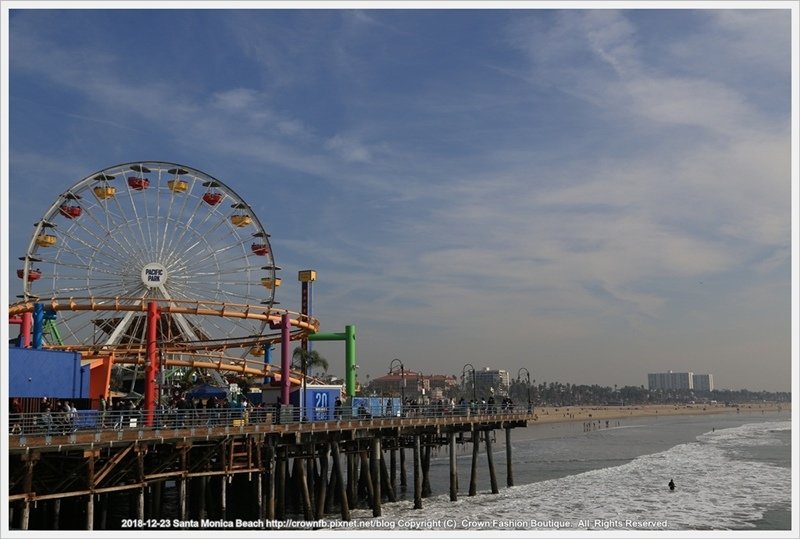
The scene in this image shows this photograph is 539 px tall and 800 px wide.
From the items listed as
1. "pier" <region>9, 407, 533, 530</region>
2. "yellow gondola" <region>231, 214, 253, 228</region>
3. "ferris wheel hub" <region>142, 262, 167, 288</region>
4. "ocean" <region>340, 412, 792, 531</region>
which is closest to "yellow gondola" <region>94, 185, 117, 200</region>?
"ferris wheel hub" <region>142, 262, 167, 288</region>

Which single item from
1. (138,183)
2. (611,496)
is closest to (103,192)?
(138,183)

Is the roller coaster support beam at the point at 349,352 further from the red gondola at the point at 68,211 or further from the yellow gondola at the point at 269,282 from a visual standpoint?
the red gondola at the point at 68,211

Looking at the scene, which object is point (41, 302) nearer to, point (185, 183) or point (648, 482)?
point (185, 183)

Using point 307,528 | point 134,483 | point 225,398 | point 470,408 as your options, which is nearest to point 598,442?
point 470,408

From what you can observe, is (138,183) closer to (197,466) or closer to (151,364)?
(151,364)

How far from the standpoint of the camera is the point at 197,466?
3048 centimetres

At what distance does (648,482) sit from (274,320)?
2655cm

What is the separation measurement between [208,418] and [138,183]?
2334 cm

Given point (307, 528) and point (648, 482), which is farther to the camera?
→ point (648, 482)

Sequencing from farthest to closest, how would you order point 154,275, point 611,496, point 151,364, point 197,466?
1. point 154,275
2. point 611,496
3. point 151,364
4. point 197,466

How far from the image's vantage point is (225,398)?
4544cm

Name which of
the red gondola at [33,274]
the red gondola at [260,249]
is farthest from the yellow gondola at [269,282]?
the red gondola at [33,274]

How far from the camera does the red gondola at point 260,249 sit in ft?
172

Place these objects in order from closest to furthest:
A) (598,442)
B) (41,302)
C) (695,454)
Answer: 1. (41,302)
2. (695,454)
3. (598,442)
